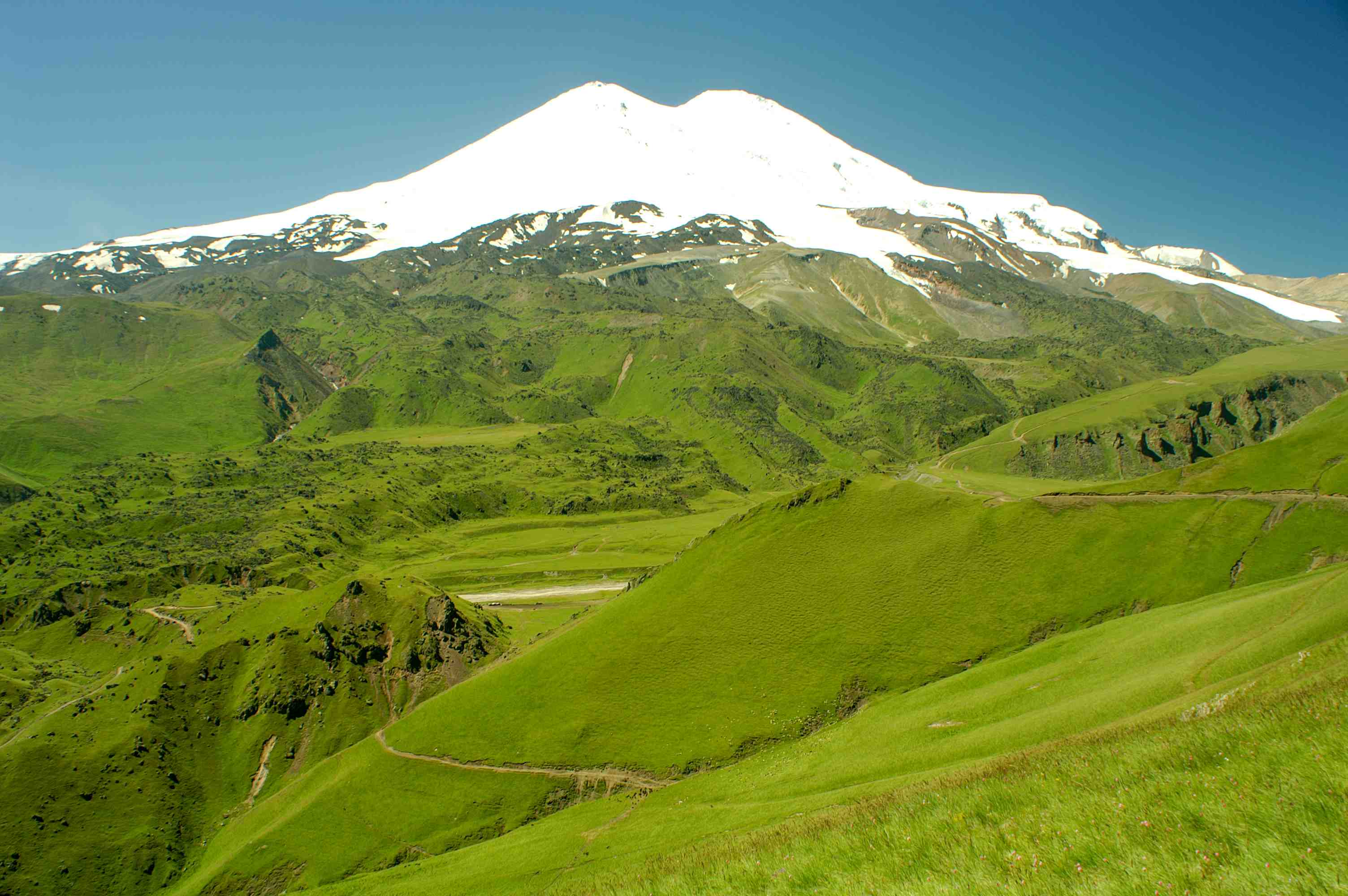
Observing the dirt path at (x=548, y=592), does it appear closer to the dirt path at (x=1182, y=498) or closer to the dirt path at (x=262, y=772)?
the dirt path at (x=262, y=772)

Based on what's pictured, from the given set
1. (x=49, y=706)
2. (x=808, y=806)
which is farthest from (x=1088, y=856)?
(x=49, y=706)

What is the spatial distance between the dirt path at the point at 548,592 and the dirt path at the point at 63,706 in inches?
2558

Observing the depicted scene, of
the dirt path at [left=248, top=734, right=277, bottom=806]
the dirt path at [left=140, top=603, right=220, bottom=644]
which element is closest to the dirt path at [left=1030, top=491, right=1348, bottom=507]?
the dirt path at [left=248, top=734, right=277, bottom=806]

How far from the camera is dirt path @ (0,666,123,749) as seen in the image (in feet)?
283

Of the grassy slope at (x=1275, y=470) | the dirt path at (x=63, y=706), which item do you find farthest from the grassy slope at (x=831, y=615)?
the dirt path at (x=63, y=706)

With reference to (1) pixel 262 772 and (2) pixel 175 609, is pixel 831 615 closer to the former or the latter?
(1) pixel 262 772

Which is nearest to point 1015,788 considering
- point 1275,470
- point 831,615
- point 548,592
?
point 831,615

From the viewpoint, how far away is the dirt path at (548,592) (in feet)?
541

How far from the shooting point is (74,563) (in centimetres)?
17762

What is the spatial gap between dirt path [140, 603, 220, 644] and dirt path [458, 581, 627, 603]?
1901 inches

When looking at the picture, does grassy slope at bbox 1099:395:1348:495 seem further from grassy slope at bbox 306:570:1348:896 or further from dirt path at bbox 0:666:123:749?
dirt path at bbox 0:666:123:749

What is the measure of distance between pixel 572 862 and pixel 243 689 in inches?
2720

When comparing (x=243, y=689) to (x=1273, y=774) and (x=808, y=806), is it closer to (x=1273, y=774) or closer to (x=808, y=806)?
(x=808, y=806)

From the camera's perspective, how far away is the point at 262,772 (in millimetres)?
88625
